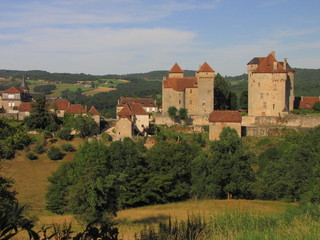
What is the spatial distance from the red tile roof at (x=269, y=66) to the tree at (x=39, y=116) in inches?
977

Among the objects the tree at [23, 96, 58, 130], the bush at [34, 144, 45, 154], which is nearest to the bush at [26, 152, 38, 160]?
the bush at [34, 144, 45, 154]

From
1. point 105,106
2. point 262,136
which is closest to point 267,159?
point 262,136

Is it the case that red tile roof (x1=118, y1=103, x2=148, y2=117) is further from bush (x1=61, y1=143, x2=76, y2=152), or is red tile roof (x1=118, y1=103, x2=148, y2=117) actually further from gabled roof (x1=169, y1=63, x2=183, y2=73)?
gabled roof (x1=169, y1=63, x2=183, y2=73)

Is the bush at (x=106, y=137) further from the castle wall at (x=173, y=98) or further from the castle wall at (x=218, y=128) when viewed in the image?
the castle wall at (x=218, y=128)

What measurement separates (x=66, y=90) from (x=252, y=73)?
99.6 metres

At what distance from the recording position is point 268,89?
163 ft

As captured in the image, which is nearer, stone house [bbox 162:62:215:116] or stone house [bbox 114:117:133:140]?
stone house [bbox 114:117:133:140]

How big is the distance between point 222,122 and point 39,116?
21.2 m

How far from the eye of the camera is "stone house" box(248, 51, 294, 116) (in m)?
49.2

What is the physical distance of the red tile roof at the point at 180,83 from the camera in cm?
5437

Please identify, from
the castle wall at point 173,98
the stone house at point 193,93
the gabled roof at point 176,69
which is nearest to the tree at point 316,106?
the stone house at point 193,93

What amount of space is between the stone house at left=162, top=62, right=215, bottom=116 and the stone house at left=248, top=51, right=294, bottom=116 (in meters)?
5.31

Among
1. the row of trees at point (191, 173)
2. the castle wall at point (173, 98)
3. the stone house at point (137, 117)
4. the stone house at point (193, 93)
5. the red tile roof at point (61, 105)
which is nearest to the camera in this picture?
the row of trees at point (191, 173)

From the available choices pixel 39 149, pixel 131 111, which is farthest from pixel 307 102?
pixel 39 149
